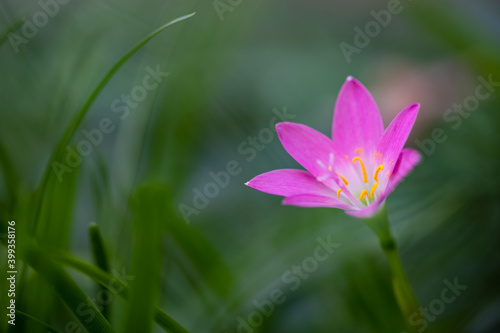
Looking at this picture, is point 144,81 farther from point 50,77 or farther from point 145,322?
point 145,322

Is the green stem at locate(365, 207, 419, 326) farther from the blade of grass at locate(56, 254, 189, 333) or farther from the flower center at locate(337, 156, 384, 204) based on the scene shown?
the blade of grass at locate(56, 254, 189, 333)

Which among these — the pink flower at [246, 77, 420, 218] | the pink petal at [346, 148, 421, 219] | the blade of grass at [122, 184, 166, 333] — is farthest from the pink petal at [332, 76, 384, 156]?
the blade of grass at [122, 184, 166, 333]

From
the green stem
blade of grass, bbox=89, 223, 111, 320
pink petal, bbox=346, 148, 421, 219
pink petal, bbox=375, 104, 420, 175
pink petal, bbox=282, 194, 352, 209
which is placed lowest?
the green stem

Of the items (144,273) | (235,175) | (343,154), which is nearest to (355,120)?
(343,154)

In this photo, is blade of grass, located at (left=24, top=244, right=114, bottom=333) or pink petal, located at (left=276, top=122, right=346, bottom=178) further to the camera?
pink petal, located at (left=276, top=122, right=346, bottom=178)

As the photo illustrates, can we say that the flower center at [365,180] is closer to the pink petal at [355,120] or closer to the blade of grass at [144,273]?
the pink petal at [355,120]

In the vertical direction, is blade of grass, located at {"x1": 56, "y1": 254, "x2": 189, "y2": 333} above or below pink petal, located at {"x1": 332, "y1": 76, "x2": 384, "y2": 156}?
below
